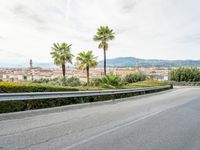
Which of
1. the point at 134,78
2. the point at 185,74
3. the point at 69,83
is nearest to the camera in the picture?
the point at 69,83

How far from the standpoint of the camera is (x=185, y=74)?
197 feet

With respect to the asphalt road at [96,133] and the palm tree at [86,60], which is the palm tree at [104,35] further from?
the asphalt road at [96,133]

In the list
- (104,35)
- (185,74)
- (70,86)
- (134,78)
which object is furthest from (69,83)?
(185,74)

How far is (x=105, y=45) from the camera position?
51375mm

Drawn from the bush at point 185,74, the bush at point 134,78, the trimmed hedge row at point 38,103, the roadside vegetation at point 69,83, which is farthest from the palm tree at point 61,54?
the trimmed hedge row at point 38,103

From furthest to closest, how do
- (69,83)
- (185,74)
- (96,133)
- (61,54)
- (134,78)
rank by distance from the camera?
(185,74) → (61,54) → (134,78) → (69,83) → (96,133)

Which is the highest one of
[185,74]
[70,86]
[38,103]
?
[185,74]

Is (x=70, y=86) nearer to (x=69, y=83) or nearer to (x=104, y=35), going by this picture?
(x=69, y=83)

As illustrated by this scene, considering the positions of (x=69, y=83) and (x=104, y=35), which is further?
(x=104, y=35)

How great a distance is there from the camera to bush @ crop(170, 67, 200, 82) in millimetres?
59625

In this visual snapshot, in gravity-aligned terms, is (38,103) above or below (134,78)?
below

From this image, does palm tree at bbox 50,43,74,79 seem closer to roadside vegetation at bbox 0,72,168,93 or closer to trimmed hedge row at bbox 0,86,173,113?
roadside vegetation at bbox 0,72,168,93

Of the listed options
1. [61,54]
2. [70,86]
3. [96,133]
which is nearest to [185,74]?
[61,54]

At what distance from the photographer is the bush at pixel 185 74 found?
59.6m
